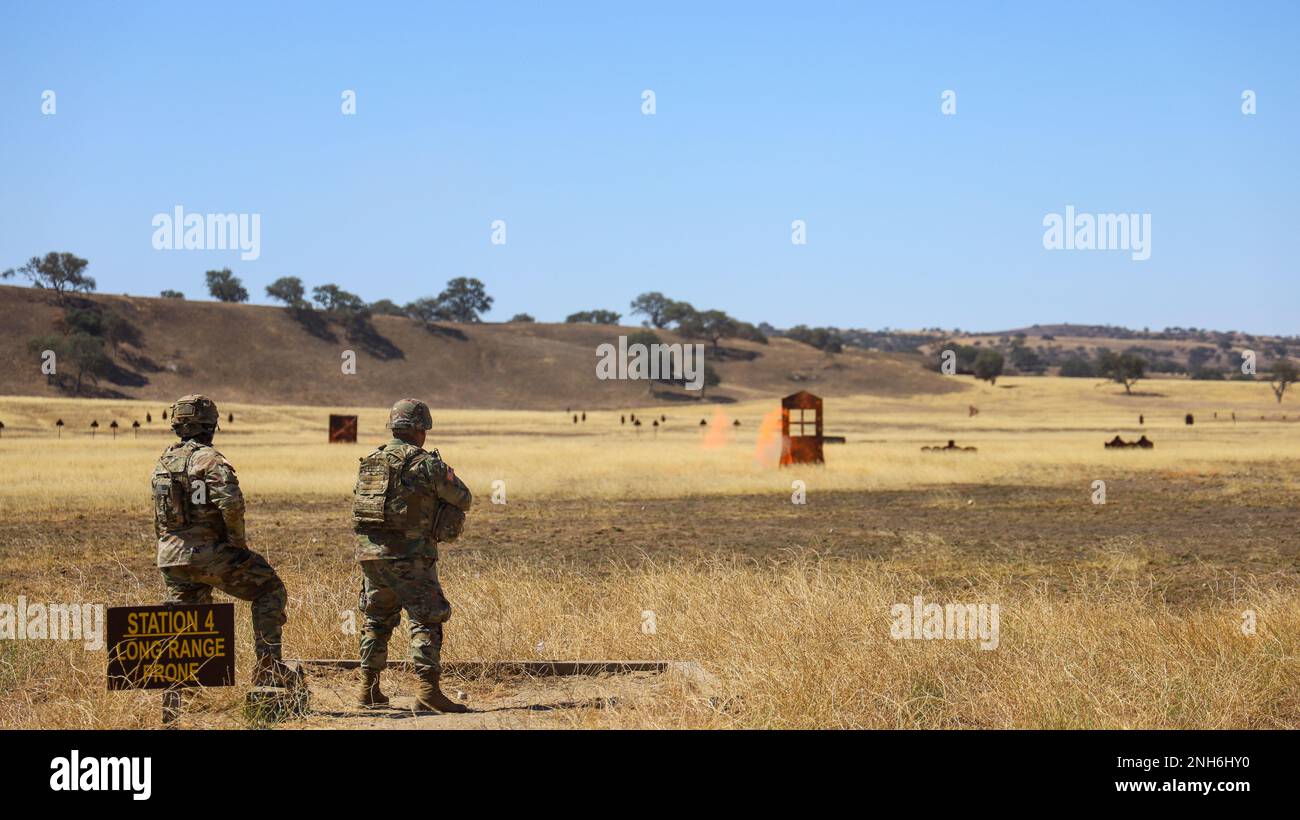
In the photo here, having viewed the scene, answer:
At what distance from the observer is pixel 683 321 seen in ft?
488

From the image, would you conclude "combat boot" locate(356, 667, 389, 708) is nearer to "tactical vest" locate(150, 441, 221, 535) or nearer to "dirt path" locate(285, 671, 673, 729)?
"dirt path" locate(285, 671, 673, 729)

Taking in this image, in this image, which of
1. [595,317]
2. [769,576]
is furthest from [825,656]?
[595,317]

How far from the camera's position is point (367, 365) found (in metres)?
117

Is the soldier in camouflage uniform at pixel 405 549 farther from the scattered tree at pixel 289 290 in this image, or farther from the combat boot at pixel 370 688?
the scattered tree at pixel 289 290

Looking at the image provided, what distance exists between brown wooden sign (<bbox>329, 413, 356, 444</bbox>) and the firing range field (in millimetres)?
2545

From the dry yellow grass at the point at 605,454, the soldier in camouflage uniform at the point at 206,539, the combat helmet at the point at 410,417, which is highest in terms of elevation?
the combat helmet at the point at 410,417

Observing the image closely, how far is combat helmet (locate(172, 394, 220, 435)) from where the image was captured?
298 inches

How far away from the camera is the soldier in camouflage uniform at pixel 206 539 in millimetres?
7332

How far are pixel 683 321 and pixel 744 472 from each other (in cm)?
11828

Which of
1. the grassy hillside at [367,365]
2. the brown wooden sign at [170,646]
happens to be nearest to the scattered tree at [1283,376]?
the grassy hillside at [367,365]

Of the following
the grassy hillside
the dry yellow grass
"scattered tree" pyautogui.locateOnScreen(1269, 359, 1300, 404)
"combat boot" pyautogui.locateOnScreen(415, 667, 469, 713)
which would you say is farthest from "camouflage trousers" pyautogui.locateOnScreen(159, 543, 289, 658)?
"scattered tree" pyautogui.locateOnScreen(1269, 359, 1300, 404)

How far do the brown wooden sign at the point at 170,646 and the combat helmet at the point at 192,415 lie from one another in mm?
1262
